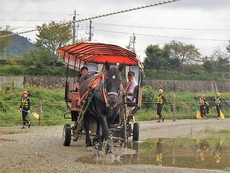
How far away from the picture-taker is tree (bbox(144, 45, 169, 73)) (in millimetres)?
53647

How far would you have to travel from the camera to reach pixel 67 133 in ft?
46.5

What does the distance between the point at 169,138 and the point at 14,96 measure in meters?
13.0

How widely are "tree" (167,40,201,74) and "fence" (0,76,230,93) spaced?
920 centimetres

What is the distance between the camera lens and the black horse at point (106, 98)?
11633 mm

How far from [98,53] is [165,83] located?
29.5 m

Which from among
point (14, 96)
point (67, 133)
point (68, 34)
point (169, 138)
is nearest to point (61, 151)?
point (67, 133)

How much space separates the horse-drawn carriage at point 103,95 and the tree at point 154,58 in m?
37.7

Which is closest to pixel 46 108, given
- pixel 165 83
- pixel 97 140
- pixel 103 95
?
pixel 97 140

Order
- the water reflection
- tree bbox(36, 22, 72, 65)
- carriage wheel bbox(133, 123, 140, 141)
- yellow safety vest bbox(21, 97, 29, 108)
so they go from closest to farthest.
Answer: the water reflection < carriage wheel bbox(133, 123, 140, 141) < yellow safety vest bbox(21, 97, 29, 108) < tree bbox(36, 22, 72, 65)

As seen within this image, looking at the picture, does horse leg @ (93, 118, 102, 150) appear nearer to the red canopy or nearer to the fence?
the red canopy

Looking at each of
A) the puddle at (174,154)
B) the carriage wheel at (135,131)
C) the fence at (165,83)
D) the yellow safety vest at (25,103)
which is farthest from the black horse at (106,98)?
the fence at (165,83)

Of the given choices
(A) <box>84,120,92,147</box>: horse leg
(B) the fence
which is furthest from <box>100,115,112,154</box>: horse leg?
(B) the fence

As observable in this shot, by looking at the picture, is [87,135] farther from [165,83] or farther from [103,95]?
[165,83]

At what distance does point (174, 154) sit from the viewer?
Answer: 41.7 feet
